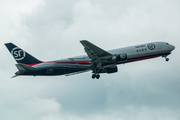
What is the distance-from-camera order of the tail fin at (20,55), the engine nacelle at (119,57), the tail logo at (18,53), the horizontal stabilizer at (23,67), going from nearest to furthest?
1. the horizontal stabilizer at (23,67)
2. the engine nacelle at (119,57)
3. the tail fin at (20,55)
4. the tail logo at (18,53)

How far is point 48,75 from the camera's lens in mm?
57062

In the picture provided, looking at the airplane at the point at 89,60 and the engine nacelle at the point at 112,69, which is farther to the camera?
the engine nacelle at the point at 112,69

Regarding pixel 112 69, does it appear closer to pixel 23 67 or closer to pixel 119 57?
pixel 119 57

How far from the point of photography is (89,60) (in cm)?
5756

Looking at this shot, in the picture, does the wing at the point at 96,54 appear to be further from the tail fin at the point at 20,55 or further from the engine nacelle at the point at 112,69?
the tail fin at the point at 20,55

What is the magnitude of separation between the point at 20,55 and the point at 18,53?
682mm

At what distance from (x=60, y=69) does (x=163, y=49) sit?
2494 cm

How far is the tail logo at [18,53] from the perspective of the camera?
58.1 metres

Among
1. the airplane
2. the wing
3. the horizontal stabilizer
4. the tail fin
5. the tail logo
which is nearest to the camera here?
the wing

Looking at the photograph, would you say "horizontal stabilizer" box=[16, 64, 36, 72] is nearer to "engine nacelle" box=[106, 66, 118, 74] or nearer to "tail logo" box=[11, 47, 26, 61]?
"tail logo" box=[11, 47, 26, 61]

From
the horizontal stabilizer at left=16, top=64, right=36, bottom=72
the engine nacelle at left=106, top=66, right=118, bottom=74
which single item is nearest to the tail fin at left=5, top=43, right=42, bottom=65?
the horizontal stabilizer at left=16, top=64, right=36, bottom=72

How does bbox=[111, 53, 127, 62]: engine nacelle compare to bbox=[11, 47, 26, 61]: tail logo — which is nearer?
bbox=[111, 53, 127, 62]: engine nacelle

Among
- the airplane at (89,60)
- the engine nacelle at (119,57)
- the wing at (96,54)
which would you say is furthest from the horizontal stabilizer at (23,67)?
the engine nacelle at (119,57)

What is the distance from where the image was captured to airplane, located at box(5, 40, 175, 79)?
54.9 meters
